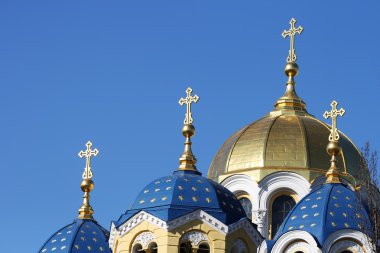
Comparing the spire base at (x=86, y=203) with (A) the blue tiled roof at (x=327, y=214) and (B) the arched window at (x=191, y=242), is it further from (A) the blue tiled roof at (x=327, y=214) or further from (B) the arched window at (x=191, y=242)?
(A) the blue tiled roof at (x=327, y=214)

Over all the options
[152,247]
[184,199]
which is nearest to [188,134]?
[184,199]

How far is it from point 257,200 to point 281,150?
5.58 feet

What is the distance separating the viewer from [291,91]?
137 ft

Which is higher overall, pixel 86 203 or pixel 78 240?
pixel 86 203

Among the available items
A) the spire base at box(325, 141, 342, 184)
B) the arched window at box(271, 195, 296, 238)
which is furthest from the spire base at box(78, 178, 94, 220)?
the spire base at box(325, 141, 342, 184)

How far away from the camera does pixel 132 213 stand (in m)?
33.1

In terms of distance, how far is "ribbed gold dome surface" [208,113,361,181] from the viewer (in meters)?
38.4

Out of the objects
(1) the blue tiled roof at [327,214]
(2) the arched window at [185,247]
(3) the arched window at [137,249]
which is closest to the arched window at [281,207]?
(1) the blue tiled roof at [327,214]

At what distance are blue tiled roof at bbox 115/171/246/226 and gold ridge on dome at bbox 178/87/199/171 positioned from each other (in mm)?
668

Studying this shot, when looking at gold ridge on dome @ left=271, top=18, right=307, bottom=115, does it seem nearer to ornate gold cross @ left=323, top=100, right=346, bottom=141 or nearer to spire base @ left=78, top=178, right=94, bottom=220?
ornate gold cross @ left=323, top=100, right=346, bottom=141

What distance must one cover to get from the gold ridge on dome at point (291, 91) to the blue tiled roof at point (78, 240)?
765 cm

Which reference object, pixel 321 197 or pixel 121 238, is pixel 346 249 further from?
pixel 121 238

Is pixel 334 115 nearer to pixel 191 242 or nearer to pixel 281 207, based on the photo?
pixel 281 207

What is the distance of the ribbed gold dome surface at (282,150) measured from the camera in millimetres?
38438
